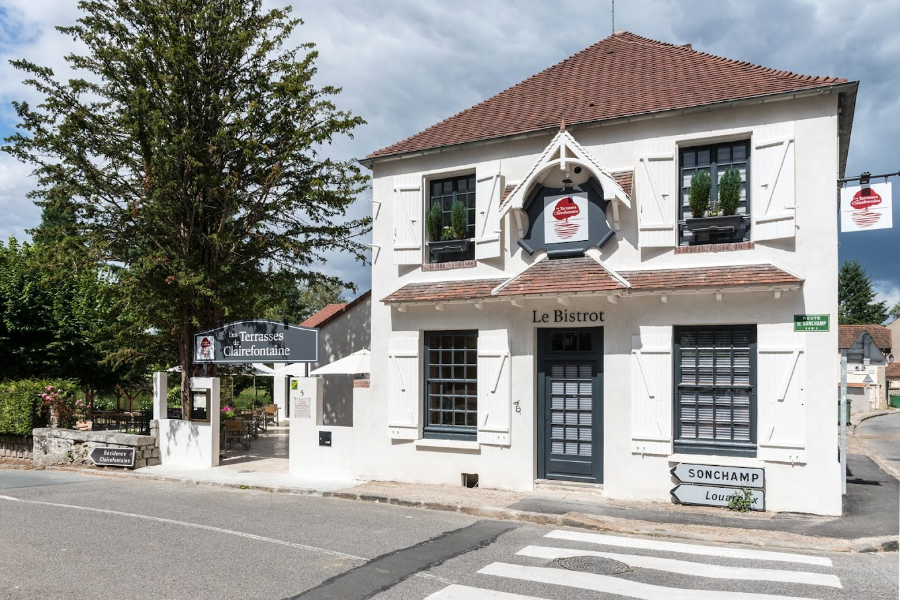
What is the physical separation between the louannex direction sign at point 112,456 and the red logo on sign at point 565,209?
10662mm

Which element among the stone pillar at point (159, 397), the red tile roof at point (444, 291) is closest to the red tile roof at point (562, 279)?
the red tile roof at point (444, 291)

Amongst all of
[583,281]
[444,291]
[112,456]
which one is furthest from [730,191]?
[112,456]

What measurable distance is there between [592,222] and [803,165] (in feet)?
10.9

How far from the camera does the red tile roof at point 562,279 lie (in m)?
11.5

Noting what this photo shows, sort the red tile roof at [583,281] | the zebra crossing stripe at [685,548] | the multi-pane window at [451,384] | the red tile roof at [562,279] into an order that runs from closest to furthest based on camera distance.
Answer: the zebra crossing stripe at [685,548] < the red tile roof at [583,281] < the red tile roof at [562,279] < the multi-pane window at [451,384]

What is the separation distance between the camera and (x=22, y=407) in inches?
702

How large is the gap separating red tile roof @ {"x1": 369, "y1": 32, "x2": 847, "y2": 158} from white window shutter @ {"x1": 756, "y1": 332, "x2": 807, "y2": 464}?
3813mm

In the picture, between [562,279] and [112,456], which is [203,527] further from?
[112,456]

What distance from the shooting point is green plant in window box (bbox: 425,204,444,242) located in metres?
13.6

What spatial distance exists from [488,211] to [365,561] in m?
6.95

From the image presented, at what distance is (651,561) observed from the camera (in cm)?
809

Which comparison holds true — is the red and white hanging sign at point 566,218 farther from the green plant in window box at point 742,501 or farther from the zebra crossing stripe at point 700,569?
the zebra crossing stripe at point 700,569

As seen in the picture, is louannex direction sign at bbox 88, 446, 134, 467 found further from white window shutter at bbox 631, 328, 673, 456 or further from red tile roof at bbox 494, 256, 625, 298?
white window shutter at bbox 631, 328, 673, 456

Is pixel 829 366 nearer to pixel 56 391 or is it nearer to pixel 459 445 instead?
pixel 459 445
